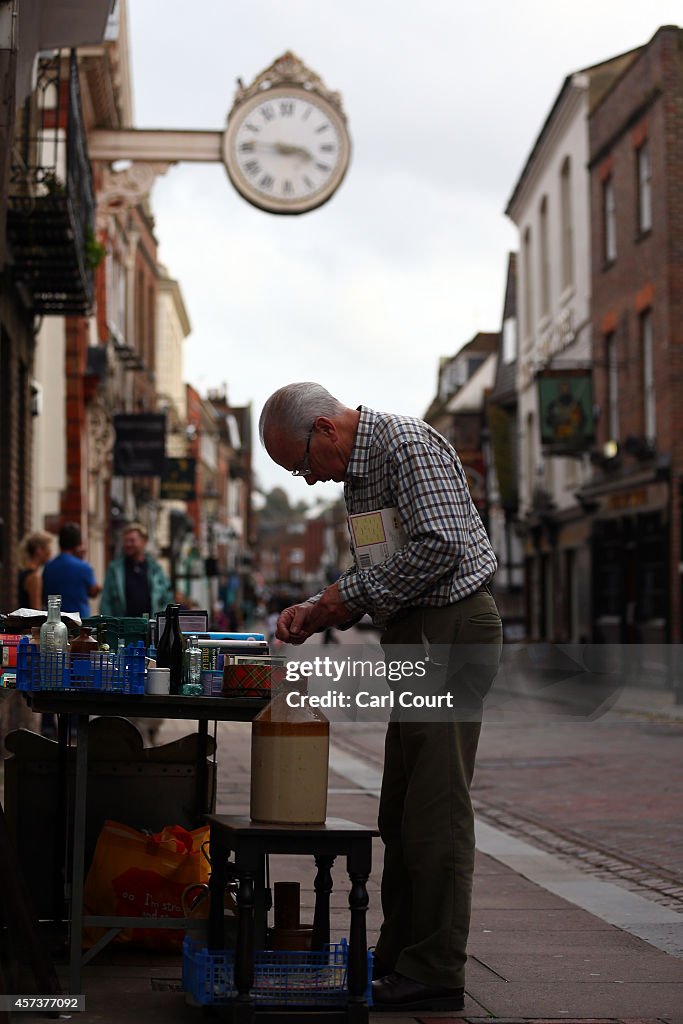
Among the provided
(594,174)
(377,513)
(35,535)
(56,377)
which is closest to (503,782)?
(35,535)

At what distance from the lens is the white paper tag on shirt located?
4777mm

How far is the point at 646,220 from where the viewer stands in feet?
87.8

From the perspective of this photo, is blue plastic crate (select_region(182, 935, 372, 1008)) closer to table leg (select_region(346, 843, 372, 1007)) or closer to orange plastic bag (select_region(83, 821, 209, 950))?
table leg (select_region(346, 843, 372, 1007))

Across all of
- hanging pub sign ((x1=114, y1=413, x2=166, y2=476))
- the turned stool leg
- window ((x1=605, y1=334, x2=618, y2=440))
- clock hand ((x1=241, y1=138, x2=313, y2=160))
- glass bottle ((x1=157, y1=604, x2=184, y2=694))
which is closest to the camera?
the turned stool leg

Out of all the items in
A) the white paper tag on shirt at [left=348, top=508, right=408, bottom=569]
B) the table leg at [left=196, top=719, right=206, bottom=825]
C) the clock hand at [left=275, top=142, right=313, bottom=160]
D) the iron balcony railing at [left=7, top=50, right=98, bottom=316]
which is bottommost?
the table leg at [left=196, top=719, right=206, bottom=825]

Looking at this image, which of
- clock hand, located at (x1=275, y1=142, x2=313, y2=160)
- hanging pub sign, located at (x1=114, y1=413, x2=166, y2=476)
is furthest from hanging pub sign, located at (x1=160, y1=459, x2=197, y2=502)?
clock hand, located at (x1=275, y1=142, x2=313, y2=160)

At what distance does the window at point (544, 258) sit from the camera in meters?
35.6

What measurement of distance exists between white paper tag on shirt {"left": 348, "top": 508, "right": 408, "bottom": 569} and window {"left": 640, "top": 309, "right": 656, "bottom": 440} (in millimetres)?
21646

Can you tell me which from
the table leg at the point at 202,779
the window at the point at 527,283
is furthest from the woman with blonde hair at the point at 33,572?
the window at the point at 527,283

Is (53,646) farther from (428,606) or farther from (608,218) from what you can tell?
(608,218)

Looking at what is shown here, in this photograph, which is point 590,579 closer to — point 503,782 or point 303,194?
point 303,194

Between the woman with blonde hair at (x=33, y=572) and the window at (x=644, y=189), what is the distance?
15.7 m

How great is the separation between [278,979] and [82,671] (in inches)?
41.1

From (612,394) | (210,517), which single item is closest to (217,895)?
(612,394)
